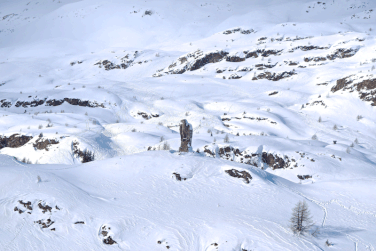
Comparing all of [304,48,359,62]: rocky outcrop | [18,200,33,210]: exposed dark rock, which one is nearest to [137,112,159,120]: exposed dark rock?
[18,200,33,210]: exposed dark rock

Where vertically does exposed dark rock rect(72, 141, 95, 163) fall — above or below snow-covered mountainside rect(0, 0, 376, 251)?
below

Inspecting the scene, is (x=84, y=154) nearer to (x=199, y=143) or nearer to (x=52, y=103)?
(x=199, y=143)

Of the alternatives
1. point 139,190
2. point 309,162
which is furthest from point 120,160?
point 309,162

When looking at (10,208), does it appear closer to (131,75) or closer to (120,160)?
(120,160)

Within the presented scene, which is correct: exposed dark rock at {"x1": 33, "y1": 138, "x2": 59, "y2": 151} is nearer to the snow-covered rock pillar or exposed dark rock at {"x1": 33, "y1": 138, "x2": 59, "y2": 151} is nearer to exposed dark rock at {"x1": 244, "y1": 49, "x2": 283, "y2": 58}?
the snow-covered rock pillar

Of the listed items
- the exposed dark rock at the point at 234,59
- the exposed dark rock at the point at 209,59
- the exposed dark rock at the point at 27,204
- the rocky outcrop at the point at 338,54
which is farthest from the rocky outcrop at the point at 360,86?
the exposed dark rock at the point at 27,204

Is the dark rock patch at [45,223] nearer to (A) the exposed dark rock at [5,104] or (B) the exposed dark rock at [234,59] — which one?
(A) the exposed dark rock at [5,104]
